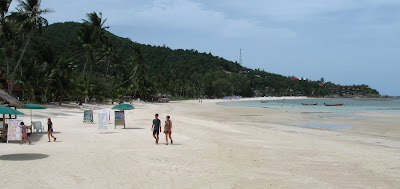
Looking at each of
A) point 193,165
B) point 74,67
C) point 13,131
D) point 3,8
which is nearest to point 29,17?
point 3,8

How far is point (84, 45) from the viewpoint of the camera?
139ft

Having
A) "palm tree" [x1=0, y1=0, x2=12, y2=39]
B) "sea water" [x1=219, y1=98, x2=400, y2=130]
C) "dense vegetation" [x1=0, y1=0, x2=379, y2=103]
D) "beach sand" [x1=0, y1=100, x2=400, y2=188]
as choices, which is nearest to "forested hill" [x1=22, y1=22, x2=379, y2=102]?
"dense vegetation" [x1=0, y1=0, x2=379, y2=103]

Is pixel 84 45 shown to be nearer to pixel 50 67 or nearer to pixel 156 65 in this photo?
pixel 50 67

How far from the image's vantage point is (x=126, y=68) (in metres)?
73.1

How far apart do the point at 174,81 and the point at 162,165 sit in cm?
10316

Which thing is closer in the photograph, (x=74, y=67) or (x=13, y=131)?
(x=13, y=131)

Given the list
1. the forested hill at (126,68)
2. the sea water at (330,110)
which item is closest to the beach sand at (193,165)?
the sea water at (330,110)

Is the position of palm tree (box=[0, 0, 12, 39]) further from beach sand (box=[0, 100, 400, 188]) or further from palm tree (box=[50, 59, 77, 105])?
beach sand (box=[0, 100, 400, 188])

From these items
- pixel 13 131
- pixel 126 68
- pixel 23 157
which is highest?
pixel 126 68

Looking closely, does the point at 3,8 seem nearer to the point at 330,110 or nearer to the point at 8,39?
the point at 8,39

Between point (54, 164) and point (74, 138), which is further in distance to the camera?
point (74, 138)

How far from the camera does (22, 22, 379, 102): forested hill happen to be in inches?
1703

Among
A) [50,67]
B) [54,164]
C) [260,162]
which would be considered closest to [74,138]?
[54,164]

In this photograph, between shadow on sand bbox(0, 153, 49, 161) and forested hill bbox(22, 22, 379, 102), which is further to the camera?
forested hill bbox(22, 22, 379, 102)
